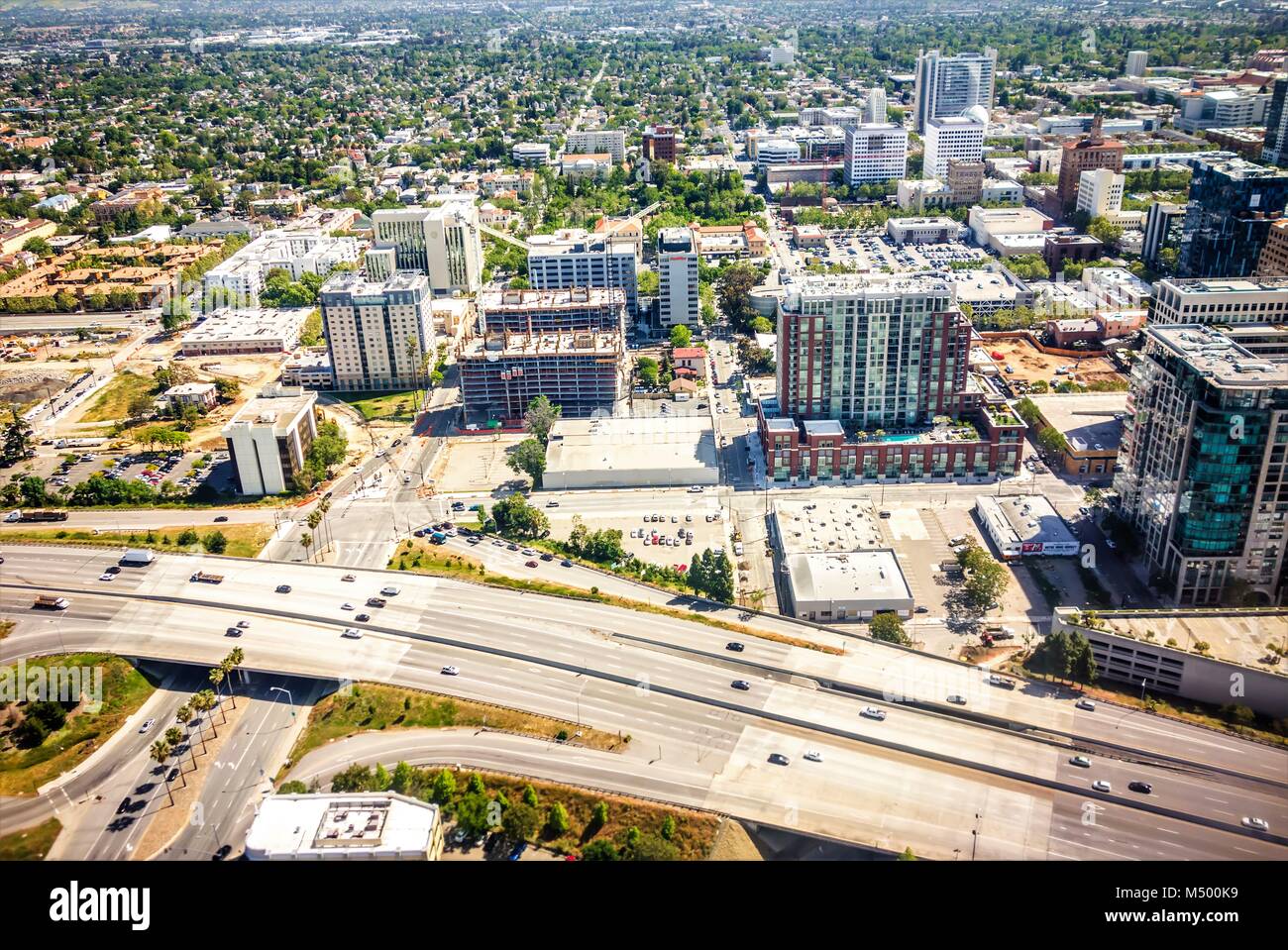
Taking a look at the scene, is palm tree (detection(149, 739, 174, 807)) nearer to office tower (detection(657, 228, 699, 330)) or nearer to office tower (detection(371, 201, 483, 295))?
office tower (detection(657, 228, 699, 330))

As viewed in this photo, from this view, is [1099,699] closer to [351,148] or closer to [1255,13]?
[1255,13]

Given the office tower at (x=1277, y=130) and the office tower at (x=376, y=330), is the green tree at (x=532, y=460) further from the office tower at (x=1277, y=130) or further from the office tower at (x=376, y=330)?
the office tower at (x=1277, y=130)

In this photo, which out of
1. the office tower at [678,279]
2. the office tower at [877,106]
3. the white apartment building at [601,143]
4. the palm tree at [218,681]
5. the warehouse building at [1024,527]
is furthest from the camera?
the office tower at [877,106]

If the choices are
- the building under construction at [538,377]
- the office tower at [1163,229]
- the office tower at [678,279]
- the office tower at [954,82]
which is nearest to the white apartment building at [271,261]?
the building under construction at [538,377]

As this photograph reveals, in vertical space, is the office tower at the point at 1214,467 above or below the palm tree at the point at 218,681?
above

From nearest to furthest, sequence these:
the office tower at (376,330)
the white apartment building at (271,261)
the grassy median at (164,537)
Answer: the grassy median at (164,537) < the office tower at (376,330) < the white apartment building at (271,261)

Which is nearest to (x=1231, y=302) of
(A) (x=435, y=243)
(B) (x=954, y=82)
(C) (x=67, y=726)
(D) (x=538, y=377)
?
(D) (x=538, y=377)

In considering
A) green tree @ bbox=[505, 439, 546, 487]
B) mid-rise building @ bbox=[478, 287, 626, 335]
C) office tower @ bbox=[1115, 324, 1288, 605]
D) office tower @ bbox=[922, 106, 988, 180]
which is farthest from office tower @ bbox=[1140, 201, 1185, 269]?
green tree @ bbox=[505, 439, 546, 487]

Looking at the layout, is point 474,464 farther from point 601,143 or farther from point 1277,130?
point 601,143
